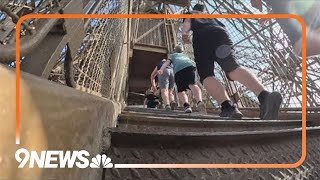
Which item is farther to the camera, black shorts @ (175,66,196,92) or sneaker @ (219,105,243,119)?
black shorts @ (175,66,196,92)

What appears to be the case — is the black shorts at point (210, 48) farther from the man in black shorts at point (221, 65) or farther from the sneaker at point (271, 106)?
the sneaker at point (271, 106)

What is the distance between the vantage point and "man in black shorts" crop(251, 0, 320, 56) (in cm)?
141

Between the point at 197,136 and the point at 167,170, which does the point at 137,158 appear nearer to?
the point at 167,170

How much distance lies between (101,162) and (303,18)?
1.07m

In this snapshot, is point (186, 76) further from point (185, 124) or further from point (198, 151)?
point (198, 151)

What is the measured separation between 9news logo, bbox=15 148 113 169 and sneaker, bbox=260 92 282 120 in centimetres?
159

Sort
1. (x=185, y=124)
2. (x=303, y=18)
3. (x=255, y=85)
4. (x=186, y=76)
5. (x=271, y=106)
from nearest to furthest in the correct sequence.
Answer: (x=303, y=18)
(x=185, y=124)
(x=271, y=106)
(x=255, y=85)
(x=186, y=76)

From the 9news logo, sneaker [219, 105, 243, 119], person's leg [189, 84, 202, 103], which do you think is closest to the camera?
the 9news logo

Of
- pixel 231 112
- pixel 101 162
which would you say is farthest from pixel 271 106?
pixel 101 162

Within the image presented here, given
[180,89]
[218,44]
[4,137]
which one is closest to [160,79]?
[180,89]

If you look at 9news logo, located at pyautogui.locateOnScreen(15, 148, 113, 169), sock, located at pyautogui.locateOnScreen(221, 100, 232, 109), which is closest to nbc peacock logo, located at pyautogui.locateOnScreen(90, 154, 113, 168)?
9news logo, located at pyautogui.locateOnScreen(15, 148, 113, 169)

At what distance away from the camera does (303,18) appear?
144 centimetres

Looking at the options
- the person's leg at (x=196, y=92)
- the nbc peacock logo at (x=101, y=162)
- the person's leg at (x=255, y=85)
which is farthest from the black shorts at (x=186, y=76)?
the nbc peacock logo at (x=101, y=162)

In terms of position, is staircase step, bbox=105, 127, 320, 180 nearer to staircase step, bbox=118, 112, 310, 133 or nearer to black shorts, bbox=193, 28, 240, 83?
staircase step, bbox=118, 112, 310, 133
